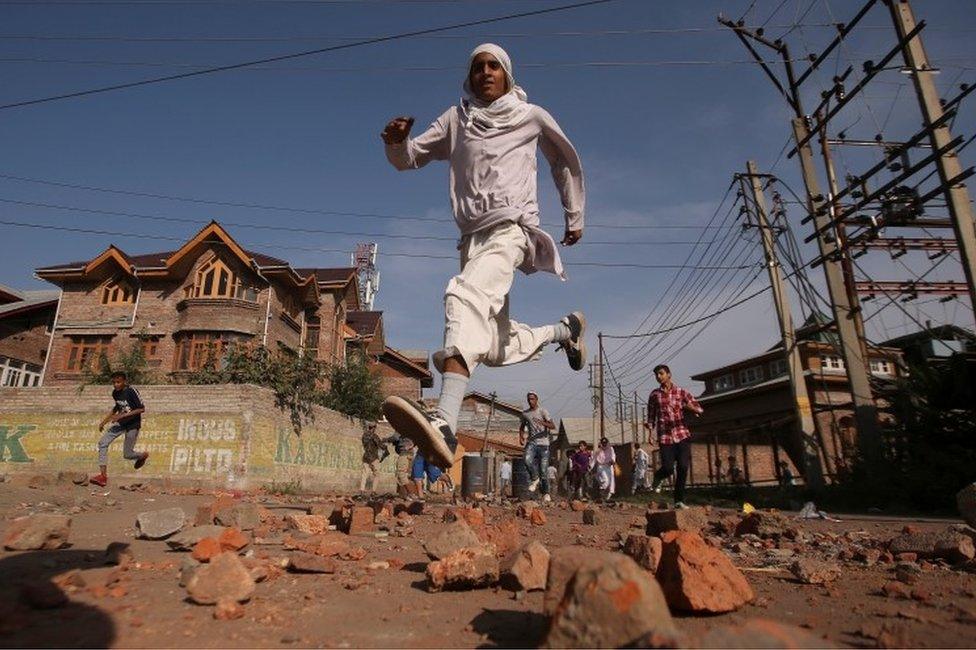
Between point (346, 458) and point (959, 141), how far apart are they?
59.7 ft

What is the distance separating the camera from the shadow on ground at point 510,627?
1439 mm

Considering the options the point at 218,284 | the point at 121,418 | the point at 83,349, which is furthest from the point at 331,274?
the point at 121,418

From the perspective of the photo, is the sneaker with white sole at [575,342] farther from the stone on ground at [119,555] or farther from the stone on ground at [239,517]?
the stone on ground at [119,555]

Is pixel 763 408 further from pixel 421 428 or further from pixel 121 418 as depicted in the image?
pixel 421 428

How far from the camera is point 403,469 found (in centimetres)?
2439

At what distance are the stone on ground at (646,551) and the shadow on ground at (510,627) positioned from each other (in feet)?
1.75

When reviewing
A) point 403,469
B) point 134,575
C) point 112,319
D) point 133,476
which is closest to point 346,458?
point 403,469

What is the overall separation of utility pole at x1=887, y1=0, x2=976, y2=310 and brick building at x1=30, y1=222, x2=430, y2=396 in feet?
68.5

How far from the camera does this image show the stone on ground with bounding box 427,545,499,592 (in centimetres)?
196

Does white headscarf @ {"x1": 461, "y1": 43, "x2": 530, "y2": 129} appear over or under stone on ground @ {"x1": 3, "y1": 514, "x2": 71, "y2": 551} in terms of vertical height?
over

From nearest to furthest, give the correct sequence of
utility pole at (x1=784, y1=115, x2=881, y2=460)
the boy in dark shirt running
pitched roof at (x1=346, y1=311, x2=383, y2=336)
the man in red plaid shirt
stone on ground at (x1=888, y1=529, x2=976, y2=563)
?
stone on ground at (x1=888, y1=529, x2=976, y2=563) < the man in red plaid shirt < the boy in dark shirt running < utility pole at (x1=784, y1=115, x2=881, y2=460) < pitched roof at (x1=346, y1=311, x2=383, y2=336)

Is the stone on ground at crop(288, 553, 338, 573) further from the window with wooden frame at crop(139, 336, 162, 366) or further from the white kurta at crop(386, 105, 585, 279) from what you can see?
the window with wooden frame at crop(139, 336, 162, 366)

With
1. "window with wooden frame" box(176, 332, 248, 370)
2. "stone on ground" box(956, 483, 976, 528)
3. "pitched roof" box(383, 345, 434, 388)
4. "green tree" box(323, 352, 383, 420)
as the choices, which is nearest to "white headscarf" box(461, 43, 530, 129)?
"stone on ground" box(956, 483, 976, 528)

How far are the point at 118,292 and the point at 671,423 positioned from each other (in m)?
26.2
